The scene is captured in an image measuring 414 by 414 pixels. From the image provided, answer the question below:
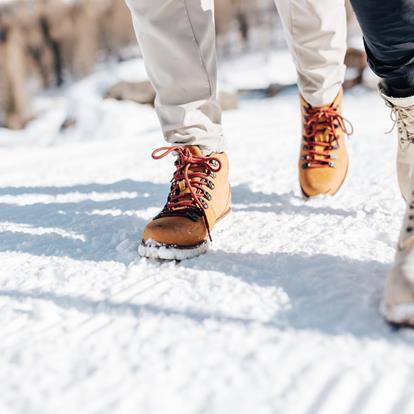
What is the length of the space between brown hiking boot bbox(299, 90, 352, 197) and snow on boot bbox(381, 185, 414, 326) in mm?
527

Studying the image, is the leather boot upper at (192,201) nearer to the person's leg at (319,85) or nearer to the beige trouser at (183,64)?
the beige trouser at (183,64)

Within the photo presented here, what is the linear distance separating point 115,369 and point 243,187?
87 centimetres

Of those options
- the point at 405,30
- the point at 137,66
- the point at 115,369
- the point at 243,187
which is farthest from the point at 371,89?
the point at 115,369

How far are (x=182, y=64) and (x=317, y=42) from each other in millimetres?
388

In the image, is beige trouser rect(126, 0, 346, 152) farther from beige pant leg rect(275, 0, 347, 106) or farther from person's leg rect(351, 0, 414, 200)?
person's leg rect(351, 0, 414, 200)

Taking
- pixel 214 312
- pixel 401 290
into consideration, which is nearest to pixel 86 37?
pixel 214 312

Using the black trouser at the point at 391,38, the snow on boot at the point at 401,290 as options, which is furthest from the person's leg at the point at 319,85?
the snow on boot at the point at 401,290

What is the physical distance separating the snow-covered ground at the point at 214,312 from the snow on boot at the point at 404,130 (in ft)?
0.31

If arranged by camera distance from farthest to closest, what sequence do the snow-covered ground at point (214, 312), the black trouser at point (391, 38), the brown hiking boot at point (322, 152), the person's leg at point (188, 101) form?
the brown hiking boot at point (322, 152), the person's leg at point (188, 101), the black trouser at point (391, 38), the snow-covered ground at point (214, 312)

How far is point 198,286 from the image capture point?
0.70 m

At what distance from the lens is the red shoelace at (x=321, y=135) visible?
1113mm

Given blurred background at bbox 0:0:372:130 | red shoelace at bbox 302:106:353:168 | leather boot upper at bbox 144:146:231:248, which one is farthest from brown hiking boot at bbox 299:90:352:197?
blurred background at bbox 0:0:372:130

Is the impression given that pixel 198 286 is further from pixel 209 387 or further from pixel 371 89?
pixel 371 89

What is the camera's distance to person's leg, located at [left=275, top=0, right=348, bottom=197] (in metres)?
1.11
